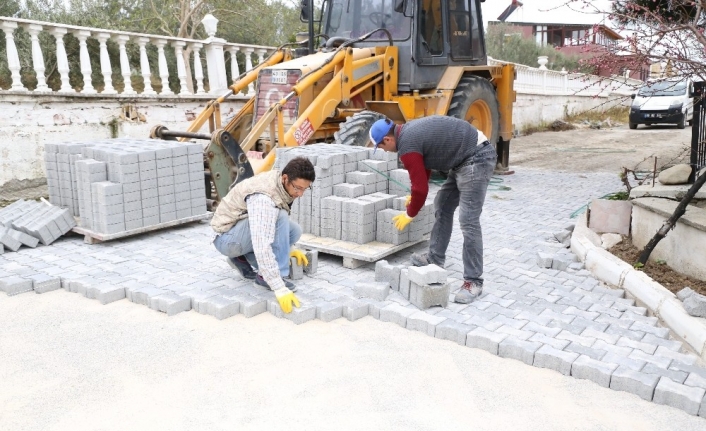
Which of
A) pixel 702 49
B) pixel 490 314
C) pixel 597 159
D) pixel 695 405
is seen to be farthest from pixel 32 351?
pixel 597 159

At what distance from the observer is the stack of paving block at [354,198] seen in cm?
544

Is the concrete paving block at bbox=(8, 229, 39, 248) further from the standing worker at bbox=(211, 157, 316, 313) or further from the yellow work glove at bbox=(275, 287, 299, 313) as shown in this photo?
the yellow work glove at bbox=(275, 287, 299, 313)

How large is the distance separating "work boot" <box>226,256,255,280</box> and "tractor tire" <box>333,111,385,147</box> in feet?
9.27

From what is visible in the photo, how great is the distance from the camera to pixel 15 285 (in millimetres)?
4809

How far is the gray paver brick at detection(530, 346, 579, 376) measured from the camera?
358cm

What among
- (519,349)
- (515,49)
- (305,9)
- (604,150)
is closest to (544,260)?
(519,349)

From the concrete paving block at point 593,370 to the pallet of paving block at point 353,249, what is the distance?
6.68ft

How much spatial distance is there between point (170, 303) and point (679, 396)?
10.8ft

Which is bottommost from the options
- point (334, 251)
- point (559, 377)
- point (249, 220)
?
point (559, 377)

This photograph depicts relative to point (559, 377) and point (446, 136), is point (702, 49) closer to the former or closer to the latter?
point (446, 136)

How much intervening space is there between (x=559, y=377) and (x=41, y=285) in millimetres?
3942

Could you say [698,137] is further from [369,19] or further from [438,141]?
[369,19]

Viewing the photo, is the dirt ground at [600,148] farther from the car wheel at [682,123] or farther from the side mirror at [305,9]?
the side mirror at [305,9]

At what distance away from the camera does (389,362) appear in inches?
146
